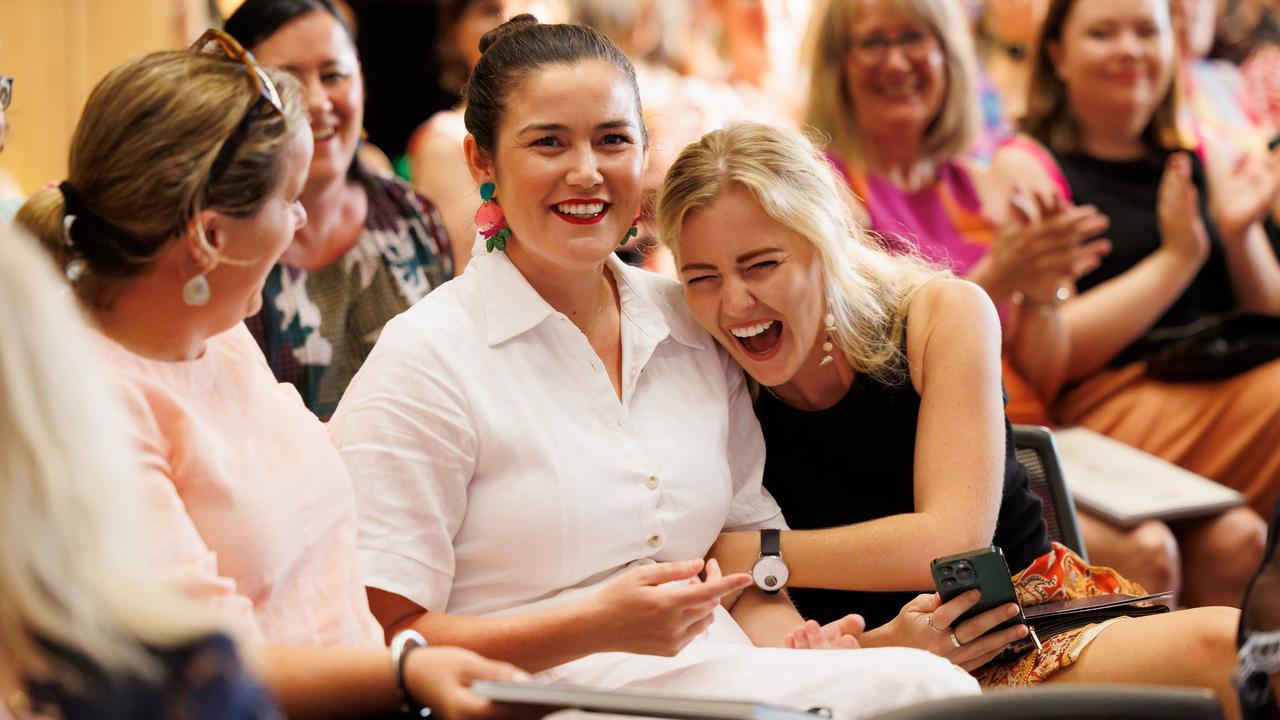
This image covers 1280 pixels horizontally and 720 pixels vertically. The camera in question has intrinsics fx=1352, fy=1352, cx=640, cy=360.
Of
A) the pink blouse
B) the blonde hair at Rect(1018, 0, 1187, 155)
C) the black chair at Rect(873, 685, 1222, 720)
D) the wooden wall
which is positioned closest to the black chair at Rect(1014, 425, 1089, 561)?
the black chair at Rect(873, 685, 1222, 720)

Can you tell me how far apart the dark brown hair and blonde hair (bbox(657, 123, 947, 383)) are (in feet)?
0.40

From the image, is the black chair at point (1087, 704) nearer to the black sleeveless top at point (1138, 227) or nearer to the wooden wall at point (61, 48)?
the black sleeveless top at point (1138, 227)

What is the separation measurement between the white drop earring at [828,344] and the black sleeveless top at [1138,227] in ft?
4.76

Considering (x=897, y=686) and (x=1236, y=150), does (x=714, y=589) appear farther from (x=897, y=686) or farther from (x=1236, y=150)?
(x=1236, y=150)

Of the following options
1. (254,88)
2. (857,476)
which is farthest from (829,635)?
(254,88)

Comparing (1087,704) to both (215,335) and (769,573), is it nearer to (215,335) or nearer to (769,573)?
(769,573)

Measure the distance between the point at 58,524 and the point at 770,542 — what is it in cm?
118

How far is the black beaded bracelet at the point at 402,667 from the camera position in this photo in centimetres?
144

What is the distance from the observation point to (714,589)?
1.59 meters

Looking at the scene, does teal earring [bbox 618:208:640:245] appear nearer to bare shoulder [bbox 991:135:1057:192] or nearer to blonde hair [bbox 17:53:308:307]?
blonde hair [bbox 17:53:308:307]

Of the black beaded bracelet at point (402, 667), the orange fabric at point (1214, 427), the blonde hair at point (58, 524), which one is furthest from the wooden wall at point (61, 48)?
the blonde hair at point (58, 524)

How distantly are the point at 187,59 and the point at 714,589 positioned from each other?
0.86 metres

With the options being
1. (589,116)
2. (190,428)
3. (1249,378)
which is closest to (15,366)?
(190,428)

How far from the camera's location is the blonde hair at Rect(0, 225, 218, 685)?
1021mm
